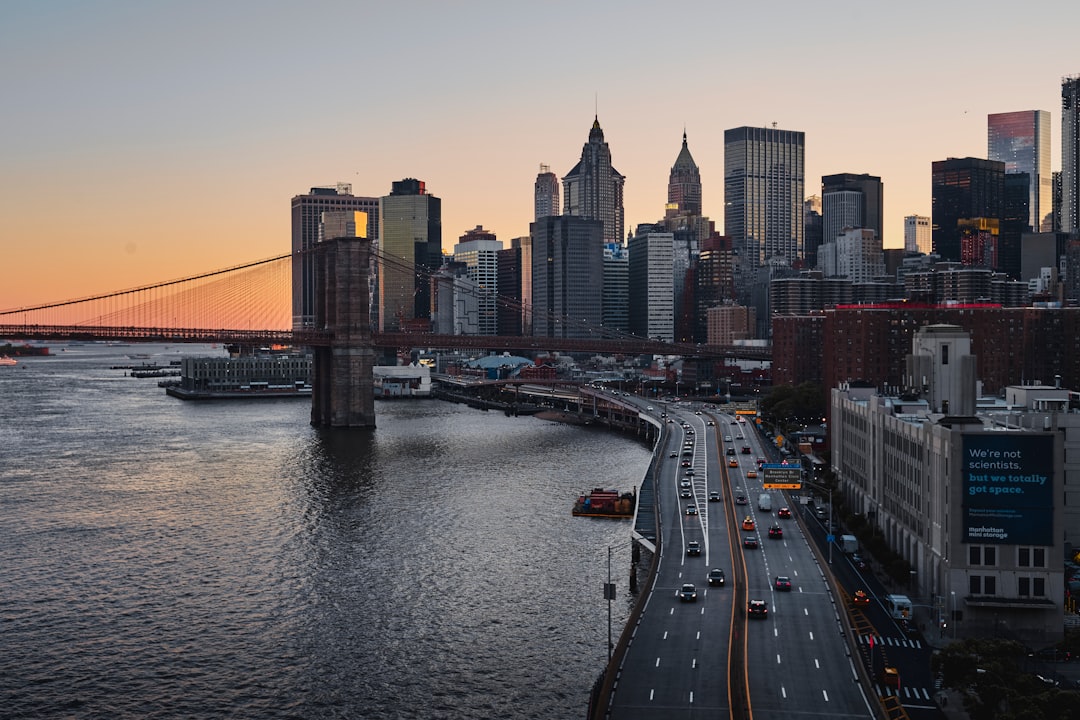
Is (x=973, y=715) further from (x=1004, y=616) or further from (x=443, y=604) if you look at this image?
(x=443, y=604)

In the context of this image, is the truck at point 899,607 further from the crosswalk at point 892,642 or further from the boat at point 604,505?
the boat at point 604,505

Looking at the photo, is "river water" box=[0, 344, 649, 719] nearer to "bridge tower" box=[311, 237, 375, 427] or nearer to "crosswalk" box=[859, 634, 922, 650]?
"crosswalk" box=[859, 634, 922, 650]

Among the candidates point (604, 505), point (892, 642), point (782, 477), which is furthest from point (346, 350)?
point (892, 642)

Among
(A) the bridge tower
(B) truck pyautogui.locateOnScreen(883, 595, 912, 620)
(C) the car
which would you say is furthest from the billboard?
(A) the bridge tower

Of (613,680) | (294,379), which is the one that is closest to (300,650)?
(613,680)

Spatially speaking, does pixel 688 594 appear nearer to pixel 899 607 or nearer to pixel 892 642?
pixel 892 642
